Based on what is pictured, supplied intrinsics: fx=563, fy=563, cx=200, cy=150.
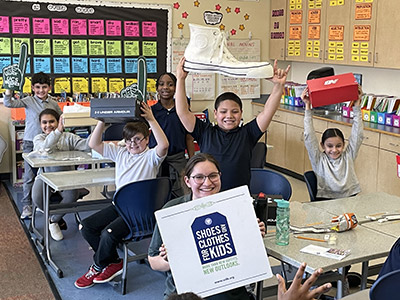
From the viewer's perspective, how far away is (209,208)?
204 centimetres

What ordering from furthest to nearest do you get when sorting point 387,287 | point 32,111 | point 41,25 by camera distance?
point 41,25 < point 32,111 < point 387,287

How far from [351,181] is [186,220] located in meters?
2.14

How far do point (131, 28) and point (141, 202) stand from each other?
13.1 ft

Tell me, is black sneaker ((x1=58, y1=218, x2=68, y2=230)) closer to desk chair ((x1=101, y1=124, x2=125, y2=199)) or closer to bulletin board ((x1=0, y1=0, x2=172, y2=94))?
desk chair ((x1=101, y1=124, x2=125, y2=199))

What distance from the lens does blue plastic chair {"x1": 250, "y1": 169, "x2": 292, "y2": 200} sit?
349 cm

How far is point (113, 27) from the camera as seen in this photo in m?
6.94

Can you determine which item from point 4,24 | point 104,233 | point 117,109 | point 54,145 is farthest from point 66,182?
point 4,24

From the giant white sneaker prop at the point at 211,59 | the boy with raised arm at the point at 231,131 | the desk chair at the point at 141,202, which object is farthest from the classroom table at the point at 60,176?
the giant white sneaker prop at the point at 211,59

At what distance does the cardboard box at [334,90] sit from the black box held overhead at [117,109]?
3.78ft

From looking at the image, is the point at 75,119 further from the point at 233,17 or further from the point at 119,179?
the point at 233,17

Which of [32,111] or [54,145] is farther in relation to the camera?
[32,111]

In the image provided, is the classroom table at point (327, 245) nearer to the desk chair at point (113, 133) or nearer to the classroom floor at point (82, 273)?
the classroom floor at point (82, 273)

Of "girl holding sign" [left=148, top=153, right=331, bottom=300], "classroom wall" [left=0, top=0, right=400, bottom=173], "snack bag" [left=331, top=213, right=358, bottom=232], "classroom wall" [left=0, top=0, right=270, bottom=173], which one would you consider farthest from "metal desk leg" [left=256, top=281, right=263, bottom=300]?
"classroom wall" [left=0, top=0, right=270, bottom=173]

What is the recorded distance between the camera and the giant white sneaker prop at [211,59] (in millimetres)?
3055
